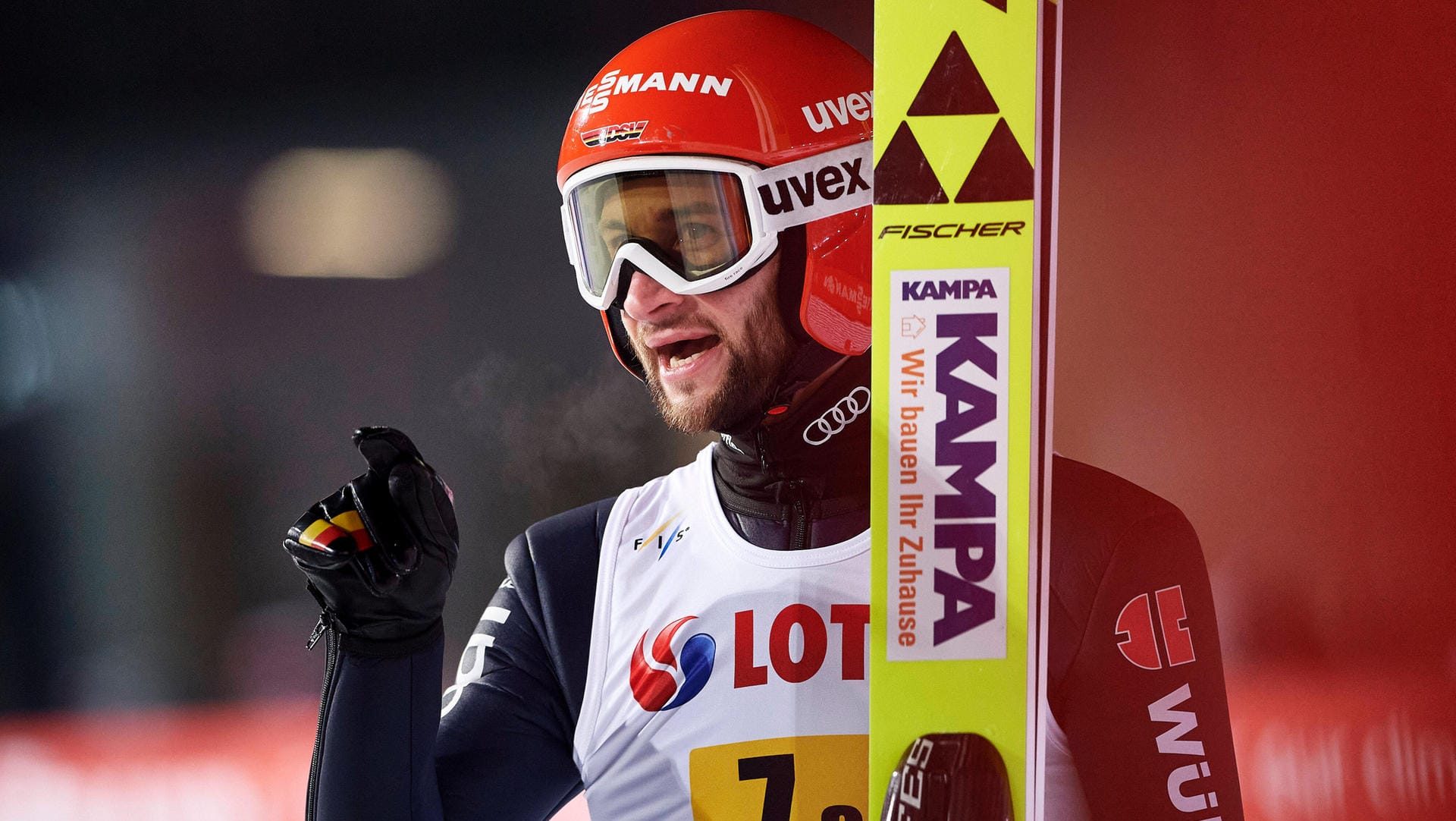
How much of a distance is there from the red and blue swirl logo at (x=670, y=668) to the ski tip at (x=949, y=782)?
45 centimetres

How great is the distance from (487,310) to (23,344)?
100 centimetres

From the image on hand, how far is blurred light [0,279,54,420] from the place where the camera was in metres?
2.18

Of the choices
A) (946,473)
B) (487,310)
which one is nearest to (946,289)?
(946,473)

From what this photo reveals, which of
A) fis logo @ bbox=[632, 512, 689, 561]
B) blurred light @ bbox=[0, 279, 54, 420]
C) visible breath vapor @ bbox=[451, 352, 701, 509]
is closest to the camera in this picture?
fis logo @ bbox=[632, 512, 689, 561]

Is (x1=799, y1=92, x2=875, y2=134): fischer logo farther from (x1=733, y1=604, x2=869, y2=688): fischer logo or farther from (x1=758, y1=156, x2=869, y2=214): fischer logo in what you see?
(x1=733, y1=604, x2=869, y2=688): fischer logo

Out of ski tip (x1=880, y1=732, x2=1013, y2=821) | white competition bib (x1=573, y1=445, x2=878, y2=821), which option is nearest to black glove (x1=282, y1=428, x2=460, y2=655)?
white competition bib (x1=573, y1=445, x2=878, y2=821)

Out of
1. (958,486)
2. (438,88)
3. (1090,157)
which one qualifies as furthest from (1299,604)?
(438,88)

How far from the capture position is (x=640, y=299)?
5.27 feet

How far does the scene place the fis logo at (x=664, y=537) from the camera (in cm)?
175

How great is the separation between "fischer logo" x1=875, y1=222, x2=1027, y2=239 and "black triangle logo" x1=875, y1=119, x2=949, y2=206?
29 mm

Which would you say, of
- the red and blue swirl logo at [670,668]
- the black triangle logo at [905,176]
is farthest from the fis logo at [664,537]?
the black triangle logo at [905,176]

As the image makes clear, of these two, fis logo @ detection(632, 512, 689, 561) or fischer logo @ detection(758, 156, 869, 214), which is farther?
fis logo @ detection(632, 512, 689, 561)

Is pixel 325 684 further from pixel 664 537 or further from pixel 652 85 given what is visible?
pixel 652 85

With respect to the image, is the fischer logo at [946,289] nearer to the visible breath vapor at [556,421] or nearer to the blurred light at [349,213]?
the visible breath vapor at [556,421]
